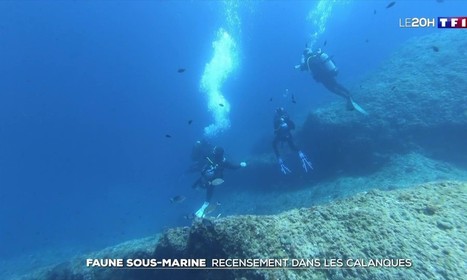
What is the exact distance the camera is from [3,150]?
10306 cm

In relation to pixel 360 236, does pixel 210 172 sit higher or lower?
higher

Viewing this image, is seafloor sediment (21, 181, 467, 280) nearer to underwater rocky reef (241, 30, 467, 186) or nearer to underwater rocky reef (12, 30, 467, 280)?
underwater rocky reef (12, 30, 467, 280)

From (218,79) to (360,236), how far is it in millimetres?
46525

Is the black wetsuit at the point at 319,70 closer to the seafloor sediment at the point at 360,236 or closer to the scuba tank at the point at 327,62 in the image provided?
the scuba tank at the point at 327,62

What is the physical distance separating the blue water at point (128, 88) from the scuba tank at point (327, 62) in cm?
1452

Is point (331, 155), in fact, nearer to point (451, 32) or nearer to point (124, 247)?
point (124, 247)

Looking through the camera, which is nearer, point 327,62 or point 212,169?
point 212,169

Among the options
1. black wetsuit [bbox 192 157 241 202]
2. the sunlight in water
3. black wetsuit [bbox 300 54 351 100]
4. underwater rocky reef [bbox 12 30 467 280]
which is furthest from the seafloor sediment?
the sunlight in water

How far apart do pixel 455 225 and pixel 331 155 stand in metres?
9.09

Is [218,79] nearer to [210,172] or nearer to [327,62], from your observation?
[327,62]

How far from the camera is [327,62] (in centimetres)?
1238

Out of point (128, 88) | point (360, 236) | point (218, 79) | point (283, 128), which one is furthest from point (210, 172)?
point (128, 88)

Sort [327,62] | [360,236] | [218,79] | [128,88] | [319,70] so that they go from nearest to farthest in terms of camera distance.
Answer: [360,236] → [327,62] → [319,70] → [218,79] → [128,88]

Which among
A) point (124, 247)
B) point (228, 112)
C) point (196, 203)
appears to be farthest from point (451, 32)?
point (228, 112)
